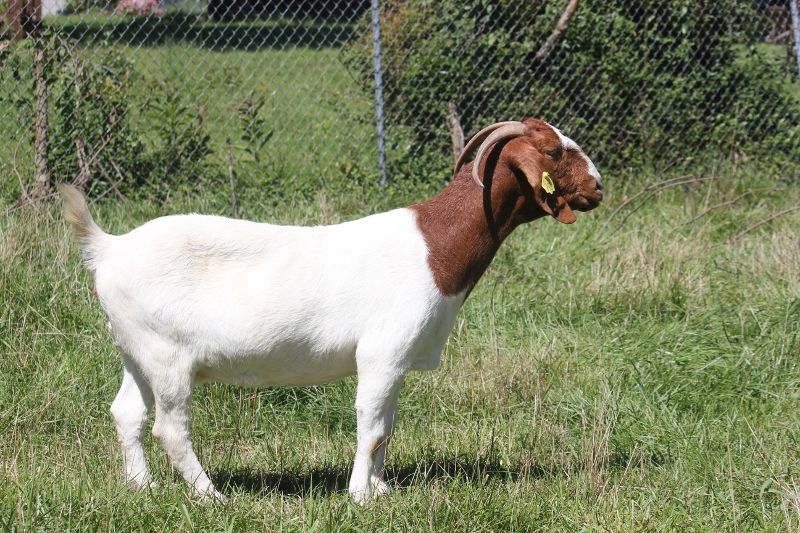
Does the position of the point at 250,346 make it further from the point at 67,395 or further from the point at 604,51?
the point at 604,51

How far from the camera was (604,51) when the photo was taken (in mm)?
9023

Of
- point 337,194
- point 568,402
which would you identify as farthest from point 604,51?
point 568,402

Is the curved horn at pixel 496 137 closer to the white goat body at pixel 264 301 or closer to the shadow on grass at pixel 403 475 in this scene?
the white goat body at pixel 264 301

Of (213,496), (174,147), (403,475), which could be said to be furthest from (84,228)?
(174,147)

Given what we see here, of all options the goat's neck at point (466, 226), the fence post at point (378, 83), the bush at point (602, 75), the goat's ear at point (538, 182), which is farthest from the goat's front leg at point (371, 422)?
the bush at point (602, 75)

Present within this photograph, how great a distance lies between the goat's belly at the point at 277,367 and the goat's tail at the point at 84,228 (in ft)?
1.96

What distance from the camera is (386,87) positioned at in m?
8.40

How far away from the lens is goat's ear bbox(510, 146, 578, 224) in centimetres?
389

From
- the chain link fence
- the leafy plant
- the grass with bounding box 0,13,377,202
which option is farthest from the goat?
the leafy plant

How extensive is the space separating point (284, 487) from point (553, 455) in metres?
Result: 1.14

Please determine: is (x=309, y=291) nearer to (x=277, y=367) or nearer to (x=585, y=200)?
(x=277, y=367)

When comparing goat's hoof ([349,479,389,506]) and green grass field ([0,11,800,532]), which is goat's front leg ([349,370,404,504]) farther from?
green grass field ([0,11,800,532])

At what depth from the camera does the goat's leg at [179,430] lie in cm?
382

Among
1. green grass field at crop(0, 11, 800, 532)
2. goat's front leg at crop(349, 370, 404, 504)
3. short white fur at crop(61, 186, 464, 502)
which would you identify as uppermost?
short white fur at crop(61, 186, 464, 502)
